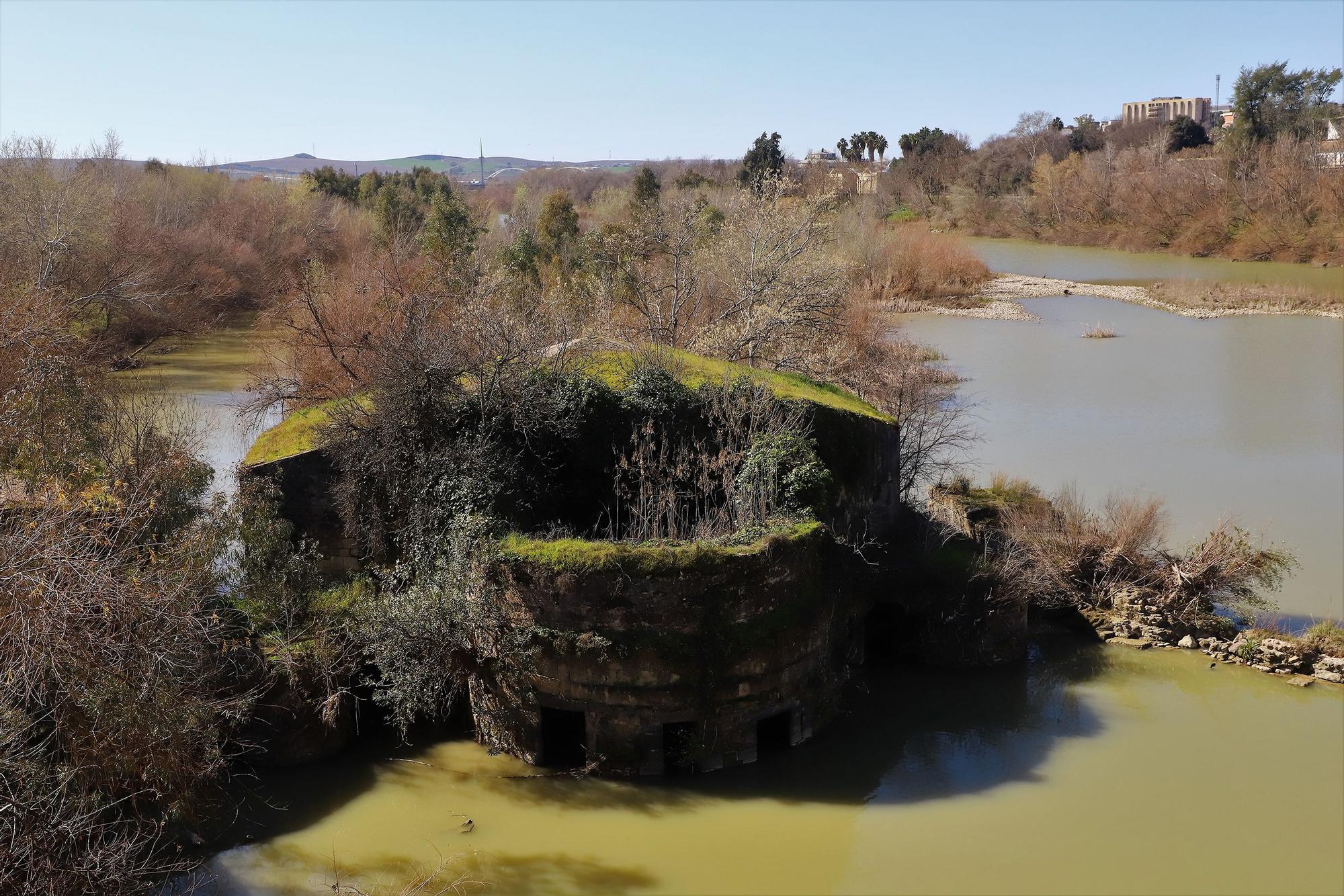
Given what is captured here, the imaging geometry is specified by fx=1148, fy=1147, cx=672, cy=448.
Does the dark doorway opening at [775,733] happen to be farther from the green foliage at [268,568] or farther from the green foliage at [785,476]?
the green foliage at [268,568]

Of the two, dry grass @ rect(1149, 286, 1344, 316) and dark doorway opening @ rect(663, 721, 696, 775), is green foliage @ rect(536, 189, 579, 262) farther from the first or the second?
dry grass @ rect(1149, 286, 1344, 316)

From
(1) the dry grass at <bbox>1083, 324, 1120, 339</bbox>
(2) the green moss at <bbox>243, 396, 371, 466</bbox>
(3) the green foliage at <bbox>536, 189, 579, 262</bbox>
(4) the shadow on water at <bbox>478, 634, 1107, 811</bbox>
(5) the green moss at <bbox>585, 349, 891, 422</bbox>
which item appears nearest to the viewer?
(4) the shadow on water at <bbox>478, 634, 1107, 811</bbox>

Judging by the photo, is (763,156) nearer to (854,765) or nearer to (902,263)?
(902,263)

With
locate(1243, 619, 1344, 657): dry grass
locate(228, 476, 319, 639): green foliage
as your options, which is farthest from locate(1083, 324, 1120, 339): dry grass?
locate(228, 476, 319, 639): green foliage

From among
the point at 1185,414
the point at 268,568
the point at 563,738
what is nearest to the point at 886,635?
the point at 563,738

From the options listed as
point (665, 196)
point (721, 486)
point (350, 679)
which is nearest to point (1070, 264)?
point (665, 196)

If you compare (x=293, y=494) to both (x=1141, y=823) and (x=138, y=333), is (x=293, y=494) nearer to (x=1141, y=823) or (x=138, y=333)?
(x=1141, y=823)
